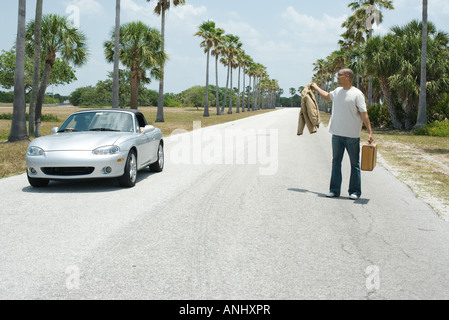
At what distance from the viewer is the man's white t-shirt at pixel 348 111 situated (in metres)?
7.03

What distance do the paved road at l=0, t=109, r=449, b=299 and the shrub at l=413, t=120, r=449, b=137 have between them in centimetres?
1520

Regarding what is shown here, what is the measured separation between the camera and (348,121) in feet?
23.5

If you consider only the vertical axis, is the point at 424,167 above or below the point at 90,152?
below

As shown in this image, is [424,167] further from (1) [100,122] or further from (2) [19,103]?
(2) [19,103]

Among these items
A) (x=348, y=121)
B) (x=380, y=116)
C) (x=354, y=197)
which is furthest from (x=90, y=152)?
(x=380, y=116)

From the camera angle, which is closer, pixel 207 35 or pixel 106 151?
pixel 106 151

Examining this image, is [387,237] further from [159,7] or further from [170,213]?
[159,7]

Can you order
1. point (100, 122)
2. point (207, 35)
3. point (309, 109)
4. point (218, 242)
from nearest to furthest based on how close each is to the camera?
1. point (218, 242)
2. point (309, 109)
3. point (100, 122)
4. point (207, 35)

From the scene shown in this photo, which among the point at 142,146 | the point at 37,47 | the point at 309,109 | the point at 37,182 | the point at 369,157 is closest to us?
the point at 369,157

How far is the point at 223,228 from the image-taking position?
220 inches

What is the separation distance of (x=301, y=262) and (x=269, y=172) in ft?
19.5

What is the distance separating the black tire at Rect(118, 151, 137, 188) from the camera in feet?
26.7

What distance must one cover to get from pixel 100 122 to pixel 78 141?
3.82 ft

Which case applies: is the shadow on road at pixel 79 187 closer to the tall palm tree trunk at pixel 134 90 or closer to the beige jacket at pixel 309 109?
the beige jacket at pixel 309 109
